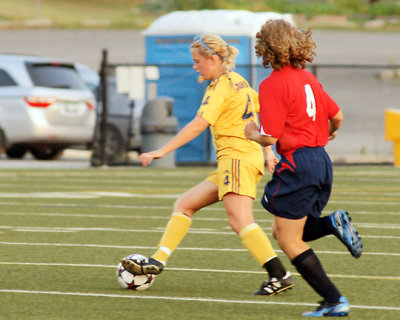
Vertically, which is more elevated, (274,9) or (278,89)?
(278,89)

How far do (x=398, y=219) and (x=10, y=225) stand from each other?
13.2 ft

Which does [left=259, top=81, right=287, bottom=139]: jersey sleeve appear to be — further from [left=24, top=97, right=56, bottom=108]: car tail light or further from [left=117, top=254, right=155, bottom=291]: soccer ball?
[left=24, top=97, right=56, bottom=108]: car tail light

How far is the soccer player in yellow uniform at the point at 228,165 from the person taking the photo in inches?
274

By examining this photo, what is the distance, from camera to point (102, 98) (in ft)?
67.4

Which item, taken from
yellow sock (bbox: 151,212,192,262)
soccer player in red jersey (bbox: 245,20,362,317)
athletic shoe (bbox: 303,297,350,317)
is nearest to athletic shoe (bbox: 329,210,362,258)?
soccer player in red jersey (bbox: 245,20,362,317)

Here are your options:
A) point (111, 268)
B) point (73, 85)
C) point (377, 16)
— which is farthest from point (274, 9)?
point (111, 268)

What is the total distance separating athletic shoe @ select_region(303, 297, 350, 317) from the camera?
6.14 metres

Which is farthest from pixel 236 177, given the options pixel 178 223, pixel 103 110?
pixel 103 110

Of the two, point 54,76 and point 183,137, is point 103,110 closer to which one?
point 54,76

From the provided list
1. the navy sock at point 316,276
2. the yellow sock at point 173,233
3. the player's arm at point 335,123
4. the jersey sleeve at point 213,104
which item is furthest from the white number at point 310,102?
the yellow sock at point 173,233

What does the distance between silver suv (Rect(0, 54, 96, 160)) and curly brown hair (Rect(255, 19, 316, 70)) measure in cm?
1463

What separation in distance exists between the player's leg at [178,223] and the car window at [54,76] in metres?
13.8

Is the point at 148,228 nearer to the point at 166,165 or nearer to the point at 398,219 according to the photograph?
the point at 398,219

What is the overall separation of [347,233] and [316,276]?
0.37m
